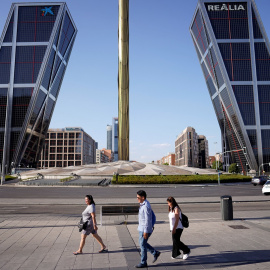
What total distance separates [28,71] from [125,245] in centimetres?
9323

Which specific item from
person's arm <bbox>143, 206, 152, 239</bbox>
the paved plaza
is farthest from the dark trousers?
person's arm <bbox>143, 206, 152, 239</bbox>

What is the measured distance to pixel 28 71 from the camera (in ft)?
298

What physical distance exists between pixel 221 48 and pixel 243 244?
292 ft

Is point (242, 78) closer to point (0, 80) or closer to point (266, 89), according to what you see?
point (266, 89)

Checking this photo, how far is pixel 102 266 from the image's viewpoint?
21.0ft

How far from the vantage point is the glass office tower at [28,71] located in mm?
90312

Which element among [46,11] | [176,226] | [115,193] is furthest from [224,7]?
[176,226]

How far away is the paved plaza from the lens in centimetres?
659

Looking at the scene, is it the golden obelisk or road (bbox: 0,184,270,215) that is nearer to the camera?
road (bbox: 0,184,270,215)

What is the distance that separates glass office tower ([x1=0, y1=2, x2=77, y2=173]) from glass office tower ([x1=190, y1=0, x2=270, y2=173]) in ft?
170

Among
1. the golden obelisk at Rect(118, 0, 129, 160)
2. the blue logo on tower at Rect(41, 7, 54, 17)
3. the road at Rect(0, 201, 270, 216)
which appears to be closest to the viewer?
the road at Rect(0, 201, 270, 216)

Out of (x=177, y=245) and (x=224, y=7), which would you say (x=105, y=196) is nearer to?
(x=177, y=245)

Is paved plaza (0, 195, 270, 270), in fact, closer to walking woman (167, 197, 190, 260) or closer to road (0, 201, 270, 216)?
walking woman (167, 197, 190, 260)

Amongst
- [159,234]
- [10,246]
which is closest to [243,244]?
[159,234]
